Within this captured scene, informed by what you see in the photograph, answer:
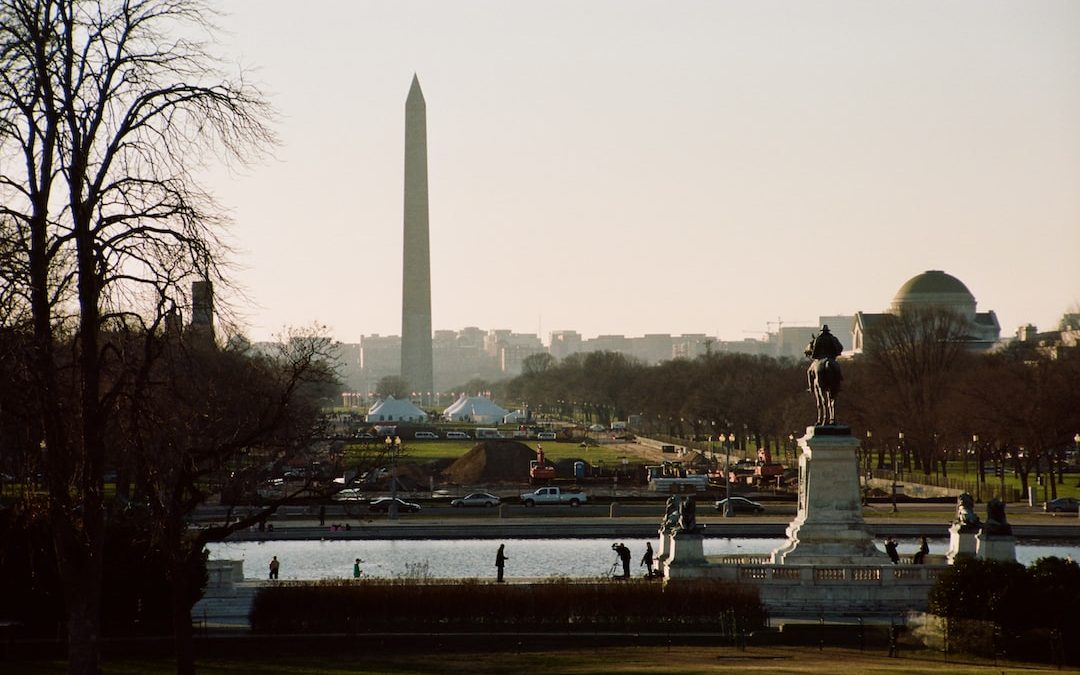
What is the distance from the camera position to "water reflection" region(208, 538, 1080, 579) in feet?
150

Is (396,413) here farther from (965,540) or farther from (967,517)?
(965,540)

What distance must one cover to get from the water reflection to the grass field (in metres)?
13.9

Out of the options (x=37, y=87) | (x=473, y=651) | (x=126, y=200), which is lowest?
(x=473, y=651)

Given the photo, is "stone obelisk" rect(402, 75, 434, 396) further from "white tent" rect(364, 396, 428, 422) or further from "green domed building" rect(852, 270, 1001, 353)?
"green domed building" rect(852, 270, 1001, 353)

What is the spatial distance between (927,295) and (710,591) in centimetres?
16417

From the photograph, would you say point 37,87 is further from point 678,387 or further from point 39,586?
point 678,387

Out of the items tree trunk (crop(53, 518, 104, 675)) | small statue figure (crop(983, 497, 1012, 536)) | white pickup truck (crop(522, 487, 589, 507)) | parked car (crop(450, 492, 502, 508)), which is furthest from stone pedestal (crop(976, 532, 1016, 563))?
parked car (crop(450, 492, 502, 508))

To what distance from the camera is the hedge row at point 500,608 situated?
32.2 m

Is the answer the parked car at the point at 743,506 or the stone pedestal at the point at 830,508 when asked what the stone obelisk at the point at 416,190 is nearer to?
the parked car at the point at 743,506

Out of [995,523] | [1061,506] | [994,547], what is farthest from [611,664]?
[1061,506]

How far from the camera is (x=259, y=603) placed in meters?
32.6

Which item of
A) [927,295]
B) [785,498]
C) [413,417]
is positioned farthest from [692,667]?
[927,295]

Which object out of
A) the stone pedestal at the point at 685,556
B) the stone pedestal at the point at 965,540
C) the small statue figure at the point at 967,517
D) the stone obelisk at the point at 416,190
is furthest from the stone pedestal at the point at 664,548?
the stone obelisk at the point at 416,190

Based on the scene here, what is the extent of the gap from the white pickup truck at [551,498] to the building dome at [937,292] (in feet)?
410
